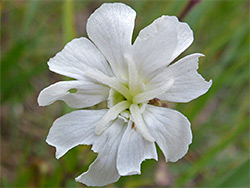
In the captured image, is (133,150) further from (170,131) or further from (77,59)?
(77,59)

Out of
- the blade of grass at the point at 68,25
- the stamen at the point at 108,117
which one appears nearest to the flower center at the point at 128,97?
the stamen at the point at 108,117

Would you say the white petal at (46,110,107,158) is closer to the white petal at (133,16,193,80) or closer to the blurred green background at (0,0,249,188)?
the white petal at (133,16,193,80)

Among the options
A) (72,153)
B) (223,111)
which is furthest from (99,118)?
(223,111)

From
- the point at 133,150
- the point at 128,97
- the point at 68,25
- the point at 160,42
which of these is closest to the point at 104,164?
the point at 133,150

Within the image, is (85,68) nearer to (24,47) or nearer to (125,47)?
(125,47)

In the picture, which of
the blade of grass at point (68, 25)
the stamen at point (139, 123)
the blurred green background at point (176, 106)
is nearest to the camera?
the stamen at point (139, 123)

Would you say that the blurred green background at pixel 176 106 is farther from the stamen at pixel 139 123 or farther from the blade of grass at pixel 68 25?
the stamen at pixel 139 123
